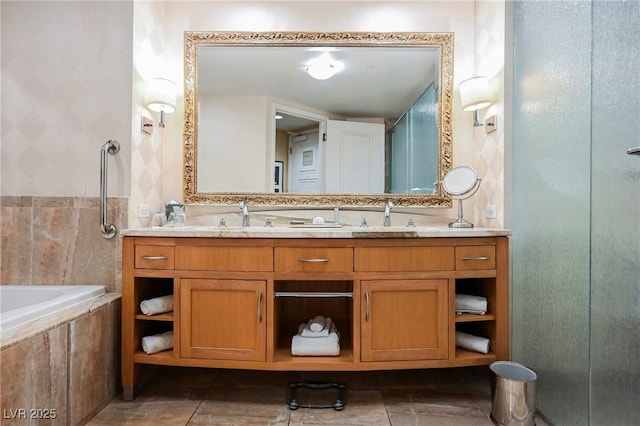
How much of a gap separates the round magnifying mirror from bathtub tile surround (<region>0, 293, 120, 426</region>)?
191 cm

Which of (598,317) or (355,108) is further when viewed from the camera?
(355,108)

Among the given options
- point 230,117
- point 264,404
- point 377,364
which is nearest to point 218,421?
point 264,404

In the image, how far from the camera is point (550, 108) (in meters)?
1.53

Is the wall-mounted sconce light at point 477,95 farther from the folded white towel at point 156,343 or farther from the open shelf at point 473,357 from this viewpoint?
the folded white towel at point 156,343

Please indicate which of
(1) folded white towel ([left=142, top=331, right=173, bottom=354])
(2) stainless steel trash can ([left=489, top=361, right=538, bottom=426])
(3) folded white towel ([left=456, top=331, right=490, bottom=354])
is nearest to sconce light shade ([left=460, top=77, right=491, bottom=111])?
(3) folded white towel ([left=456, top=331, right=490, bottom=354])

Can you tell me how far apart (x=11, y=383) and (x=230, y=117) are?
66.4 inches

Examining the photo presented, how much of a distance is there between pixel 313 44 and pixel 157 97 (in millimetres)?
1022

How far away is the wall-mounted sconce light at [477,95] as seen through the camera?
2.03m

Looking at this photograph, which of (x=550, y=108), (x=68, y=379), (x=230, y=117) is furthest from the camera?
(x=230, y=117)

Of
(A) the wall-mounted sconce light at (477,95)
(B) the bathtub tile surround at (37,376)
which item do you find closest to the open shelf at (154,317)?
(B) the bathtub tile surround at (37,376)

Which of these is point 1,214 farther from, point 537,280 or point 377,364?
point 537,280

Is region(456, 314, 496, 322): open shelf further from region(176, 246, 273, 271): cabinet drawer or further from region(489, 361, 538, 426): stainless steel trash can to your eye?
region(176, 246, 273, 271): cabinet drawer

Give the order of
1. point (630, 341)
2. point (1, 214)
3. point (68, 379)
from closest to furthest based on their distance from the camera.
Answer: point (630, 341), point (68, 379), point (1, 214)

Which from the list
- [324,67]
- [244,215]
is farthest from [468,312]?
[324,67]
